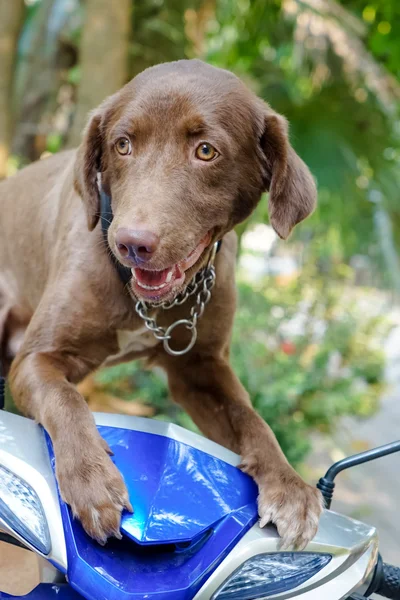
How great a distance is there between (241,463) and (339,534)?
30cm

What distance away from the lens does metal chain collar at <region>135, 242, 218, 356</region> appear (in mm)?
2129

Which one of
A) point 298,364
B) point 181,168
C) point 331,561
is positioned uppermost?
point 181,168

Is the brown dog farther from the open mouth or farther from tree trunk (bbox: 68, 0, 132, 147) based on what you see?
tree trunk (bbox: 68, 0, 132, 147)

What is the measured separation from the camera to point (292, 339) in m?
5.86

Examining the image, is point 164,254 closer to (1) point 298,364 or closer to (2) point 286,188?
(2) point 286,188

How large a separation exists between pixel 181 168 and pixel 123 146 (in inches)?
8.4

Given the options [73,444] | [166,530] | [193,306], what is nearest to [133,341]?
[193,306]

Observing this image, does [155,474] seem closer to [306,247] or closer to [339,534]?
[339,534]

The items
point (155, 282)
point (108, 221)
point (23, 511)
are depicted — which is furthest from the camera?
point (108, 221)

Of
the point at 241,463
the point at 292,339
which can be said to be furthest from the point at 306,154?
the point at 241,463

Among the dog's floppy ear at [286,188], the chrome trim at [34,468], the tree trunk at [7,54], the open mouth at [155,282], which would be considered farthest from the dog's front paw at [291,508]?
the tree trunk at [7,54]

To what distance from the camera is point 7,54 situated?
393cm

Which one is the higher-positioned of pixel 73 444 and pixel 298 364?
pixel 73 444

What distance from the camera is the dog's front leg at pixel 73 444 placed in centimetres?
137
